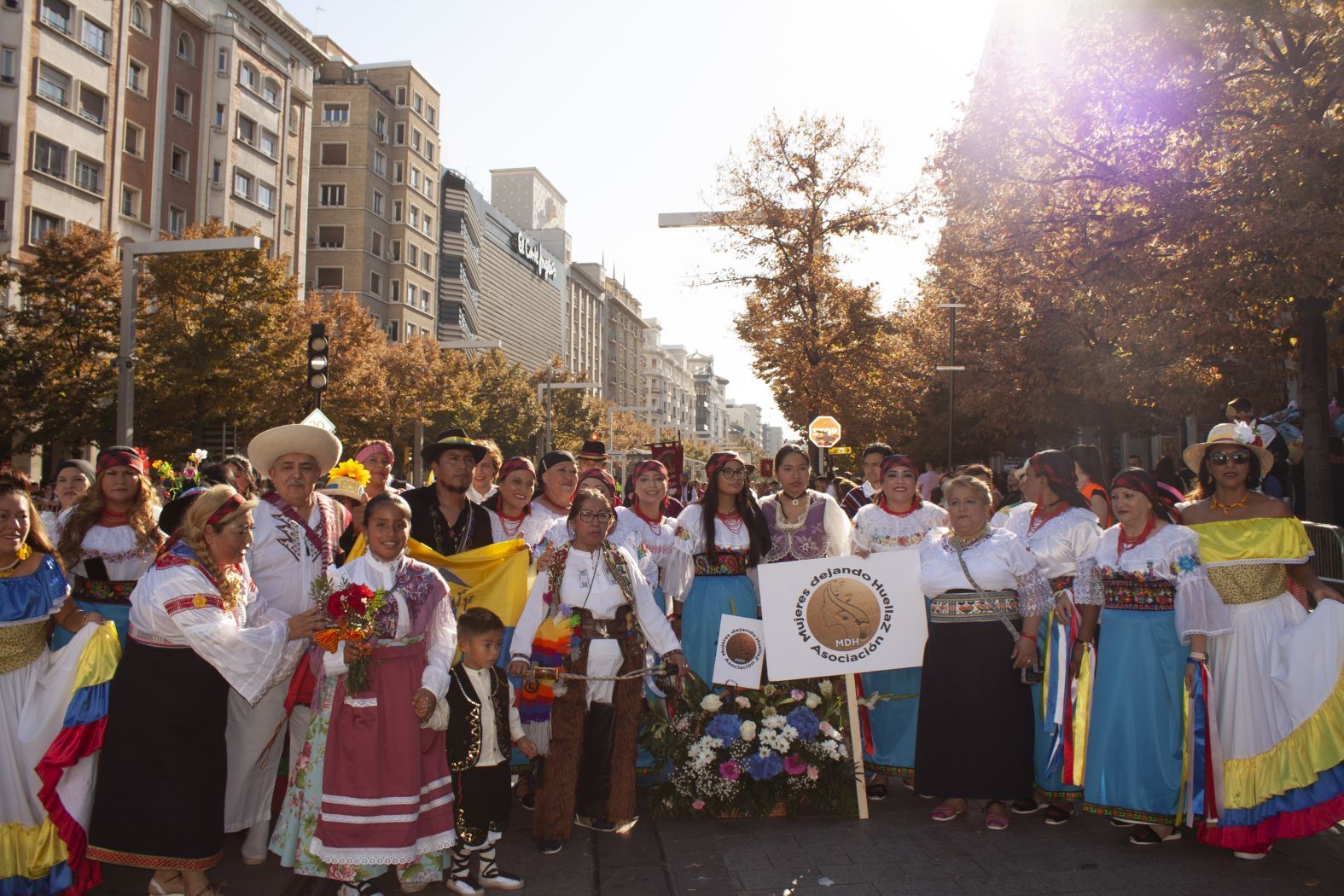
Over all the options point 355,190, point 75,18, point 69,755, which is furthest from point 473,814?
point 355,190

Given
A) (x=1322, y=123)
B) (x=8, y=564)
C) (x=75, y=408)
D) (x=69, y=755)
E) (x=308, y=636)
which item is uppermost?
(x=1322, y=123)

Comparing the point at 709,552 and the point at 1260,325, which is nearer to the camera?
the point at 709,552

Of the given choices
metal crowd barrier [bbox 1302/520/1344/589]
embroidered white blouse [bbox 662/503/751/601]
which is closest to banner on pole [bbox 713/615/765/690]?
embroidered white blouse [bbox 662/503/751/601]

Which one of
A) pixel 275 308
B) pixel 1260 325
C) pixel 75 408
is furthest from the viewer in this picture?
pixel 275 308

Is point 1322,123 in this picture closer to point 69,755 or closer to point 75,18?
point 69,755

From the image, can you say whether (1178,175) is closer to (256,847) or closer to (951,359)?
(256,847)

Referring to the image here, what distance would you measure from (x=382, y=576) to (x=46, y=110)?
3495 centimetres

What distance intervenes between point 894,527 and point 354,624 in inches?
143

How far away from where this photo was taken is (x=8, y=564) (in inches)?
198

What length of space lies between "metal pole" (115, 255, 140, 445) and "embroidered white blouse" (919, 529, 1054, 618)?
13.2 meters

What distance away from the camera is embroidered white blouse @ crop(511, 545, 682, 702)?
5863mm

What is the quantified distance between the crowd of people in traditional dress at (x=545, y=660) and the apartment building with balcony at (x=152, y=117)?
27.0m

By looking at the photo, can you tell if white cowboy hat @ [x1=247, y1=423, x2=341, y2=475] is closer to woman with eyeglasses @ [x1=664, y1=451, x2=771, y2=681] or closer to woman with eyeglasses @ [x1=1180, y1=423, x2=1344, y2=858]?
woman with eyeglasses @ [x1=664, y1=451, x2=771, y2=681]

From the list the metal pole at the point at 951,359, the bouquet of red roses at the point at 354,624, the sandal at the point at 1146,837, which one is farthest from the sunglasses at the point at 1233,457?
the metal pole at the point at 951,359
